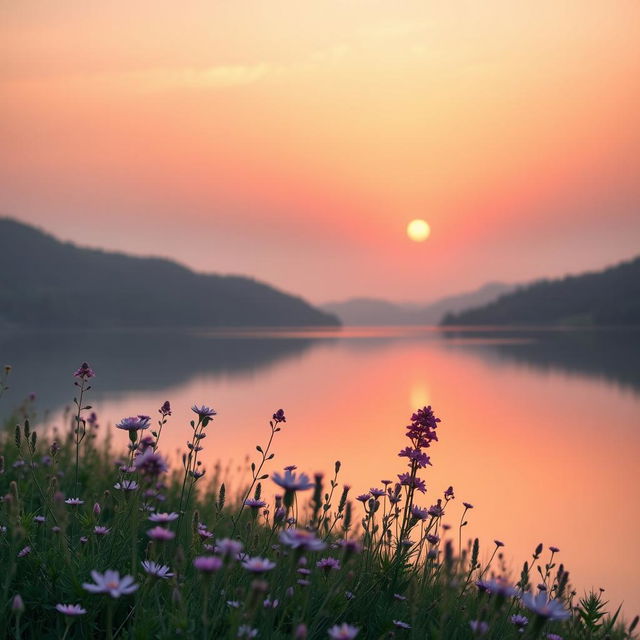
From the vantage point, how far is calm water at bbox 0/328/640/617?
476 inches

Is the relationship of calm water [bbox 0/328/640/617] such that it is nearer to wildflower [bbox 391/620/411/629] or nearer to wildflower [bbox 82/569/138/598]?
wildflower [bbox 391/620/411/629]

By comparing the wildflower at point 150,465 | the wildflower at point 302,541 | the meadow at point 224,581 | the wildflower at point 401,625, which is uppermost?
the wildflower at point 150,465

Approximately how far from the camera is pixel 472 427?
2308 cm

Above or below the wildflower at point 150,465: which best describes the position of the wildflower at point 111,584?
below

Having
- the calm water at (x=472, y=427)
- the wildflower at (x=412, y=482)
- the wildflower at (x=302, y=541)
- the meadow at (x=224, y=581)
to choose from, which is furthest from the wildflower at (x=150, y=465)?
the calm water at (x=472, y=427)

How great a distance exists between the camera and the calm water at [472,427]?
39.7ft

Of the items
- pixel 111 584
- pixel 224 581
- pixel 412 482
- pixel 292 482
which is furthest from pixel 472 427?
pixel 111 584

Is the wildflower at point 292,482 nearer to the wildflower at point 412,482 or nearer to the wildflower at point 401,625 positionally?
the wildflower at point 401,625

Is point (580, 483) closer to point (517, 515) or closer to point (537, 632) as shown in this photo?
point (517, 515)

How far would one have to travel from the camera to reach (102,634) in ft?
13.7

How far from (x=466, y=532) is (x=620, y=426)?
14.7 meters

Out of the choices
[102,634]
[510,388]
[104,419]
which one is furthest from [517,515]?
[510,388]

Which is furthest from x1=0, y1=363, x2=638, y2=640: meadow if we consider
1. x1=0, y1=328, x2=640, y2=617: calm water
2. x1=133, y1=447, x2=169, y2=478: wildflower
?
x1=0, y1=328, x2=640, y2=617: calm water

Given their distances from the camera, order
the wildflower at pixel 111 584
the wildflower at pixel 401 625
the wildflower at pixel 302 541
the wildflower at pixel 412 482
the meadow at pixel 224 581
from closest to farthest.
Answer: the wildflower at pixel 302 541 → the wildflower at pixel 111 584 → the meadow at pixel 224 581 → the wildflower at pixel 401 625 → the wildflower at pixel 412 482
